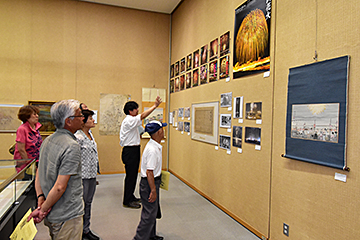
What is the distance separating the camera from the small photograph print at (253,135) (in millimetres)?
3354

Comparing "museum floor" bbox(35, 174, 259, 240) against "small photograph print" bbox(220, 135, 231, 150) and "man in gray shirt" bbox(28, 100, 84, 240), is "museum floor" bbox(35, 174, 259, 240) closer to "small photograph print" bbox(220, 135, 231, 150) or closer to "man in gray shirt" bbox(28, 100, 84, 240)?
"small photograph print" bbox(220, 135, 231, 150)

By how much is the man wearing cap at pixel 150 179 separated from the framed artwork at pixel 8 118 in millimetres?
4895

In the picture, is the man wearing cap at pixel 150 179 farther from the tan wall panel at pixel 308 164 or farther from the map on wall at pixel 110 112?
the map on wall at pixel 110 112

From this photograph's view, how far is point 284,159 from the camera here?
2898 mm

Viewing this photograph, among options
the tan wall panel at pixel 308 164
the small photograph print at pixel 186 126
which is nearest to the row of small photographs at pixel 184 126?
the small photograph print at pixel 186 126

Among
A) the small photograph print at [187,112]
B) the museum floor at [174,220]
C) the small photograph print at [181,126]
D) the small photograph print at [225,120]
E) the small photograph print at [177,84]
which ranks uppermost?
the small photograph print at [177,84]

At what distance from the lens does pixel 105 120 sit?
685cm

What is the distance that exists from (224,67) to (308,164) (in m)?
2.27

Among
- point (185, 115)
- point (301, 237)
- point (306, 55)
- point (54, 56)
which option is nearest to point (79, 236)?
point (301, 237)

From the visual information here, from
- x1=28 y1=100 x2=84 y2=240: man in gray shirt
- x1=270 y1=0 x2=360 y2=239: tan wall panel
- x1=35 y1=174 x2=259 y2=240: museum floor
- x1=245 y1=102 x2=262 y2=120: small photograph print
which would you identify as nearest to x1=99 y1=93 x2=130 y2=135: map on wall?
x1=35 y1=174 x2=259 y2=240: museum floor

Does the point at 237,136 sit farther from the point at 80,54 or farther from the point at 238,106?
the point at 80,54

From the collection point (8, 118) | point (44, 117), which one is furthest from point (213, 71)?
point (8, 118)

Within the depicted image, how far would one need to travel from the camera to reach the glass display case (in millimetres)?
2213

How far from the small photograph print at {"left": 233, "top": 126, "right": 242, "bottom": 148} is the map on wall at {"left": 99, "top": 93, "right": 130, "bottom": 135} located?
13.2 feet
